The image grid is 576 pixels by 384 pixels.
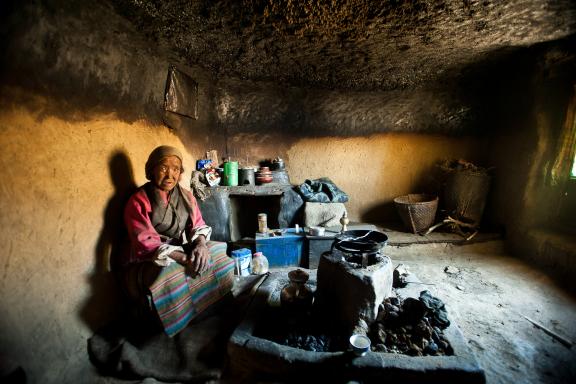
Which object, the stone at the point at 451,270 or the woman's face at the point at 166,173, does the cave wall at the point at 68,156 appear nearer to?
the woman's face at the point at 166,173

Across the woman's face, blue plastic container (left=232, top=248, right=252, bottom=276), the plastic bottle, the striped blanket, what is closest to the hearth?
the striped blanket

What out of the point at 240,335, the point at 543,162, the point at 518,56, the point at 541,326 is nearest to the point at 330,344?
the point at 240,335

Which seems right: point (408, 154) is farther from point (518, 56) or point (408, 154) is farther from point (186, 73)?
point (186, 73)

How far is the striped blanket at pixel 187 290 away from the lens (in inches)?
92.4

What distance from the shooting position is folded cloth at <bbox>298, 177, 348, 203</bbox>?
4578 millimetres

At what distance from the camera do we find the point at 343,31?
10.3 ft

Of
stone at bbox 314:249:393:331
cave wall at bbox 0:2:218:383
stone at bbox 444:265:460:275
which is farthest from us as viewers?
stone at bbox 444:265:460:275

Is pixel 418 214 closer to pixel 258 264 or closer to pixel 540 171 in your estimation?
pixel 540 171

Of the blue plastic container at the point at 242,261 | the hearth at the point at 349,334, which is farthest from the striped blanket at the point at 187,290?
the blue plastic container at the point at 242,261

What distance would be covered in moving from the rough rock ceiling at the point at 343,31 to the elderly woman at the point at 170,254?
1503 millimetres

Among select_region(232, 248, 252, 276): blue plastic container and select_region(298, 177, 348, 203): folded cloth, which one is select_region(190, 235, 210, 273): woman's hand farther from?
select_region(298, 177, 348, 203): folded cloth

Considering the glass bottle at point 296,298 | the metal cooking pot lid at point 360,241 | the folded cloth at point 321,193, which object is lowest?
the glass bottle at point 296,298

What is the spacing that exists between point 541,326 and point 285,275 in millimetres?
2941

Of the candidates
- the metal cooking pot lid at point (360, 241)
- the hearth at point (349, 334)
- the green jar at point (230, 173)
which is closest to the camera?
the hearth at point (349, 334)
